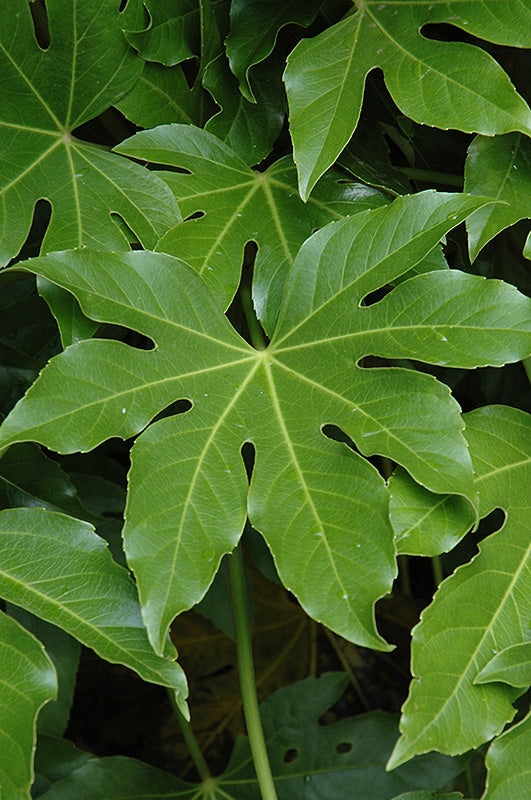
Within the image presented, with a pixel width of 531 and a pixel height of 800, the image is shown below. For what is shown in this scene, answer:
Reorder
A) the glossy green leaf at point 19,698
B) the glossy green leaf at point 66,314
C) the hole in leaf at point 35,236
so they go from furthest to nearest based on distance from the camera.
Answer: the hole in leaf at point 35,236 → the glossy green leaf at point 66,314 → the glossy green leaf at point 19,698

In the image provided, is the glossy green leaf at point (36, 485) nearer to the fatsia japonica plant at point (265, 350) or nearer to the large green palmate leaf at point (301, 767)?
the fatsia japonica plant at point (265, 350)

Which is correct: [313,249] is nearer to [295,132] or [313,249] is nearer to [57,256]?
[295,132]

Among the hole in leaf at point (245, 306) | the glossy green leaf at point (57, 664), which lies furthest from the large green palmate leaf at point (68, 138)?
the glossy green leaf at point (57, 664)

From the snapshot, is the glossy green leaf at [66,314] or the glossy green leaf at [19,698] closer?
the glossy green leaf at [19,698]

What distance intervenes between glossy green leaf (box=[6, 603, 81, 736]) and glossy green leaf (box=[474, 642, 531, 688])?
1.65 ft

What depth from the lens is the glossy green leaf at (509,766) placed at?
611 millimetres

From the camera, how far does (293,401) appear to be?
65cm

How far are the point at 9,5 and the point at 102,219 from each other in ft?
0.71

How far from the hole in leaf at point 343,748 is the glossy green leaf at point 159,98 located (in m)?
0.78

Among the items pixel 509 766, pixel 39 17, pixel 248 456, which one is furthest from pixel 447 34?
pixel 509 766

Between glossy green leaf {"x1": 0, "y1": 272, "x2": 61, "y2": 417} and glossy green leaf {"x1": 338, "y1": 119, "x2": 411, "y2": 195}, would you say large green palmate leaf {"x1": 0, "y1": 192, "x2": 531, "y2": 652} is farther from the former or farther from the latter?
glossy green leaf {"x1": 0, "y1": 272, "x2": 61, "y2": 417}

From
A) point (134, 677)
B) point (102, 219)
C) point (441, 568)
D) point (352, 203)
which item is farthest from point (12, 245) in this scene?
point (134, 677)

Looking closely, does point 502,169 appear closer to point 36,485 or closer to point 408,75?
point 408,75

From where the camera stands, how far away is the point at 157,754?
121 cm
